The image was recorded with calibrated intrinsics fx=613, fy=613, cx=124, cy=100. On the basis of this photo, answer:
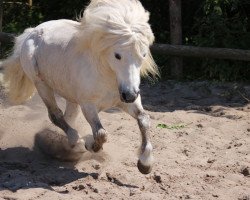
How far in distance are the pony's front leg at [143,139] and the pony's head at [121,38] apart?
16.2 inches

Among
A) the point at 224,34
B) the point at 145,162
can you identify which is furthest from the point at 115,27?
the point at 224,34

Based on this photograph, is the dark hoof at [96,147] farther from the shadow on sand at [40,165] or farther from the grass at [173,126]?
the grass at [173,126]

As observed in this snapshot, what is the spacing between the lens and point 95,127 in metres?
5.46

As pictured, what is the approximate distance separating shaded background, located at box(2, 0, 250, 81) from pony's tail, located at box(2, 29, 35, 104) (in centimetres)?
376

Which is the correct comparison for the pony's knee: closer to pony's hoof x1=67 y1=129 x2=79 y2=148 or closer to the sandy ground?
the sandy ground

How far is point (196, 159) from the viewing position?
6.12 metres

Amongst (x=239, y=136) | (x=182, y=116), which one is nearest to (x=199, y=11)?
(x=182, y=116)

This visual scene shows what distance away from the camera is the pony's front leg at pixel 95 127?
17.8 ft

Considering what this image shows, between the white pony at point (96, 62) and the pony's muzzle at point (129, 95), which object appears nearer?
the pony's muzzle at point (129, 95)

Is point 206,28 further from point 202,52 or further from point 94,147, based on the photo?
point 94,147

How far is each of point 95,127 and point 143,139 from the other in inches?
17.9

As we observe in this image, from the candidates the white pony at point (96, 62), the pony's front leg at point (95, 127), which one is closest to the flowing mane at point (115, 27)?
the white pony at point (96, 62)

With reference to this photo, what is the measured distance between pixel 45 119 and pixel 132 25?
2488 millimetres

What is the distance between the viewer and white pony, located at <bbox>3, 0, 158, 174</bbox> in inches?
198
